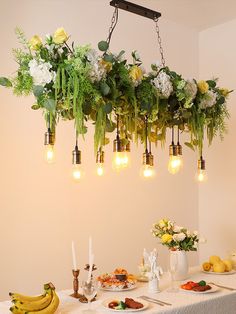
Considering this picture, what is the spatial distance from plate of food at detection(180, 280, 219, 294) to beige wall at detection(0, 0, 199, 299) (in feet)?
4.09

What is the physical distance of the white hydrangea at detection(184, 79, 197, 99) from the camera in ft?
8.96

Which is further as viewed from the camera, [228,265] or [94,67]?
[228,265]

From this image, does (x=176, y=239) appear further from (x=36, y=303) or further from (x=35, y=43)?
(x=35, y=43)

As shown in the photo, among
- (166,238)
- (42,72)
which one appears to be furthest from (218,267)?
(42,72)

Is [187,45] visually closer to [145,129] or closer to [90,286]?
[145,129]

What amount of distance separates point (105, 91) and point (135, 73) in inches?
9.3

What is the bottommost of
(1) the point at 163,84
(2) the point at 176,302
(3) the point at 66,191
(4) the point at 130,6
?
(2) the point at 176,302

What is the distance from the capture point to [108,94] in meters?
2.43

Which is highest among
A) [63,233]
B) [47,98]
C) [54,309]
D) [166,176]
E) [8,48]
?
[8,48]

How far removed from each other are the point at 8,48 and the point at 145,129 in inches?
54.2

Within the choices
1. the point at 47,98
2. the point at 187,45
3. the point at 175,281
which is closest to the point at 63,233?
the point at 175,281

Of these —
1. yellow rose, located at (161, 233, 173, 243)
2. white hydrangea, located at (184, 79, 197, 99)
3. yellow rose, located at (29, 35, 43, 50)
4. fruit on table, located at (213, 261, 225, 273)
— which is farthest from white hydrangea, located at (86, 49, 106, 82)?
fruit on table, located at (213, 261, 225, 273)

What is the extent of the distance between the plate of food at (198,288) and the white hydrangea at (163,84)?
3.80 ft

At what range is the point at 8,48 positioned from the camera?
3.47m
